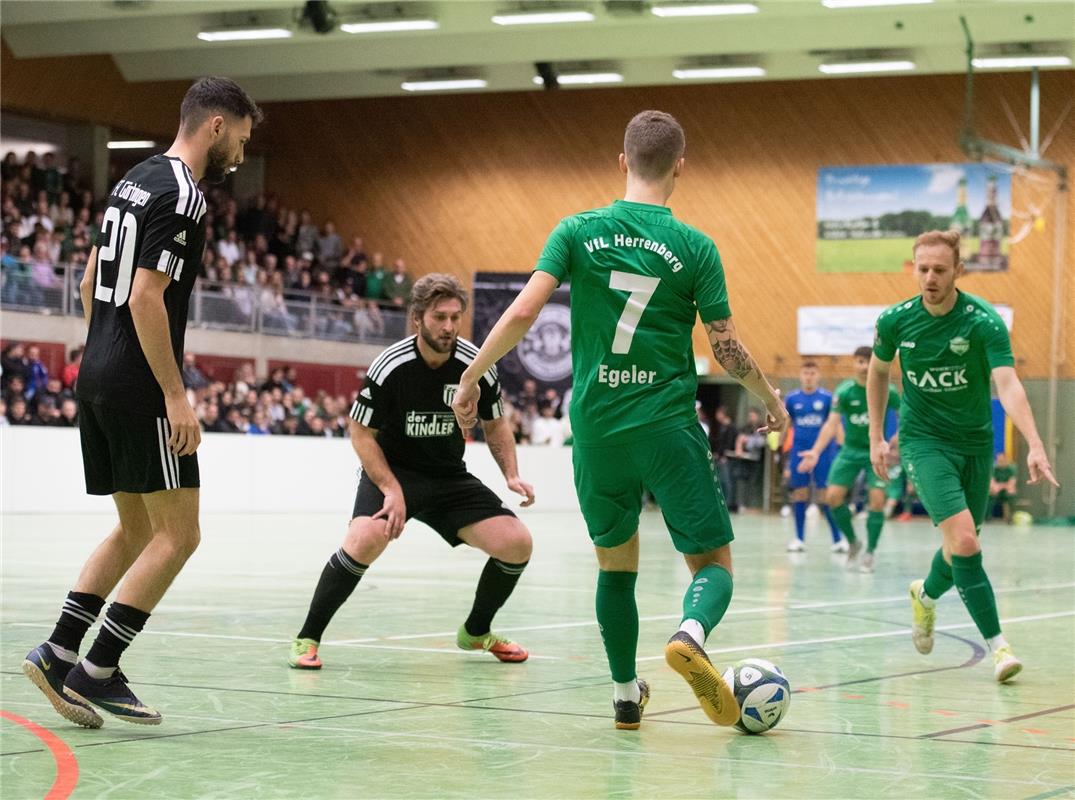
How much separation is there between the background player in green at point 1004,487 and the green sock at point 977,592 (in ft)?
83.3

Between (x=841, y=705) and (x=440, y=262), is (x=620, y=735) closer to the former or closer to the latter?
(x=841, y=705)

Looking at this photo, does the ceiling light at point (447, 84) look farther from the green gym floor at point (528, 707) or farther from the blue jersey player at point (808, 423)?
the green gym floor at point (528, 707)

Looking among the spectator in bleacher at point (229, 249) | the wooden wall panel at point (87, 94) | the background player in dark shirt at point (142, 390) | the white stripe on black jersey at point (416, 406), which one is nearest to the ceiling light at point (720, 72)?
the spectator in bleacher at point (229, 249)

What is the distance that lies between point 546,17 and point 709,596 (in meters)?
25.3

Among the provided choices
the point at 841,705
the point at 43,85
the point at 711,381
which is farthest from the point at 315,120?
the point at 841,705

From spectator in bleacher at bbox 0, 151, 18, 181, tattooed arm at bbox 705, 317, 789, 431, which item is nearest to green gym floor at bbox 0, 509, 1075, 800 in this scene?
tattooed arm at bbox 705, 317, 789, 431

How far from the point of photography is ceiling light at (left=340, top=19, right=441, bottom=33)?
98.5 feet

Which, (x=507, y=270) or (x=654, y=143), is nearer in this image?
(x=654, y=143)

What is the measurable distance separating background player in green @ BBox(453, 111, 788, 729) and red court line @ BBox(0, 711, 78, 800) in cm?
172

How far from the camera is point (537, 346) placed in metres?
37.0

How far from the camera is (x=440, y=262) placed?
129ft

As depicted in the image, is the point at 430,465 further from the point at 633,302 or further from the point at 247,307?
the point at 247,307

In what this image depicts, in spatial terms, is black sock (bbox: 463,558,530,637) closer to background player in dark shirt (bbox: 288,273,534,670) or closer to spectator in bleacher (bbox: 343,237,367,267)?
background player in dark shirt (bbox: 288,273,534,670)

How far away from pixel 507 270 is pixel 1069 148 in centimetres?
1310
